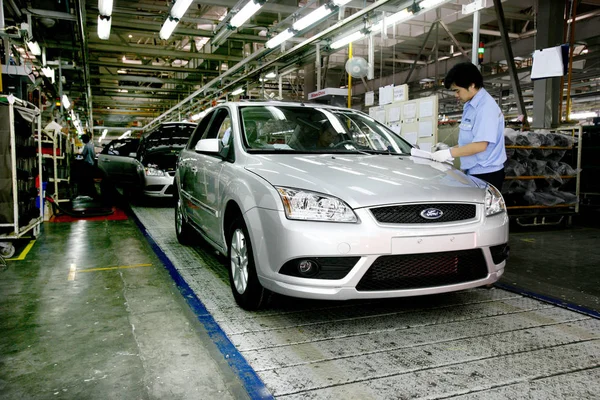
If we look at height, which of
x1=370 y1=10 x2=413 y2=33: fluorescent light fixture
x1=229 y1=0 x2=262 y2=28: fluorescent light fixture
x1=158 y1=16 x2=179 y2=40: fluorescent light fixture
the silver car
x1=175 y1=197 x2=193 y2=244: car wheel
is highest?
x1=229 y1=0 x2=262 y2=28: fluorescent light fixture

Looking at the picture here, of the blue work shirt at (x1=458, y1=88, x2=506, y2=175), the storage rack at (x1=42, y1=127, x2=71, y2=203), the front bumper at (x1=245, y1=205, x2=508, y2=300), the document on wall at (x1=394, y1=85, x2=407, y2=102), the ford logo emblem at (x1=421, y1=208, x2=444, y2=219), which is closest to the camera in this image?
the front bumper at (x1=245, y1=205, x2=508, y2=300)

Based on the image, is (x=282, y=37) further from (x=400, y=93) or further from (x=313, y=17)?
(x=400, y=93)

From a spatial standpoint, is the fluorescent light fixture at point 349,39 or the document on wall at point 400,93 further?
the fluorescent light fixture at point 349,39

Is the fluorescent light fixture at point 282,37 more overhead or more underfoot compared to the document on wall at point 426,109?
more overhead

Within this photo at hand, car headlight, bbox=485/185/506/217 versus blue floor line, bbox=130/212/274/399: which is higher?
car headlight, bbox=485/185/506/217

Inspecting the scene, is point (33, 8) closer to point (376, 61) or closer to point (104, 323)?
point (104, 323)

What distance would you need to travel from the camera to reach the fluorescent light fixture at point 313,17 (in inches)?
284

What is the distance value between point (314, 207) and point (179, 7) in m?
5.62

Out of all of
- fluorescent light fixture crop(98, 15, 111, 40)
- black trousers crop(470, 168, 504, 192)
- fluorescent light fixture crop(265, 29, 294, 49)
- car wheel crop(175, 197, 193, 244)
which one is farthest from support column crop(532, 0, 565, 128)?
fluorescent light fixture crop(98, 15, 111, 40)

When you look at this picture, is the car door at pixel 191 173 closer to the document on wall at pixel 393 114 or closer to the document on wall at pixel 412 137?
the document on wall at pixel 412 137

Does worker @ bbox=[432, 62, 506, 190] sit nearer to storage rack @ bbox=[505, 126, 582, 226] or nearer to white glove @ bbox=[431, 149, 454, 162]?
white glove @ bbox=[431, 149, 454, 162]

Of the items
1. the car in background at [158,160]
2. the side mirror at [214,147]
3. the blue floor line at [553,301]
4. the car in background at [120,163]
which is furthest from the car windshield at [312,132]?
the car in background at [120,163]

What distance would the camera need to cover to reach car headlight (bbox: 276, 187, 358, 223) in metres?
2.62

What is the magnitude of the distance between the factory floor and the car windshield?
118 centimetres
